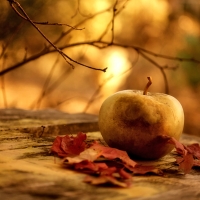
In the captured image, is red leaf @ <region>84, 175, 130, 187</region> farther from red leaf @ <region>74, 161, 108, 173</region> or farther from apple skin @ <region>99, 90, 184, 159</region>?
apple skin @ <region>99, 90, 184, 159</region>

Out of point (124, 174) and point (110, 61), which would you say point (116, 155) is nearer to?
point (124, 174)

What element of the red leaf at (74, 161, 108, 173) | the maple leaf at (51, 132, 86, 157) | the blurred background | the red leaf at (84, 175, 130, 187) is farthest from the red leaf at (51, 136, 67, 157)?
the blurred background

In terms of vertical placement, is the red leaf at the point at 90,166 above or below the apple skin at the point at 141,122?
below

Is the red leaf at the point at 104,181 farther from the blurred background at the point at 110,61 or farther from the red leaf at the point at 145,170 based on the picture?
the blurred background at the point at 110,61

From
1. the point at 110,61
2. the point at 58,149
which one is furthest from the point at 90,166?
the point at 110,61

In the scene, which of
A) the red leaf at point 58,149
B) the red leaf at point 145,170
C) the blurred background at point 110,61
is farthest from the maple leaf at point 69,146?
the blurred background at point 110,61

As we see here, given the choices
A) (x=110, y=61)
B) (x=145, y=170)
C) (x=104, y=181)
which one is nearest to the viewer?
(x=104, y=181)
